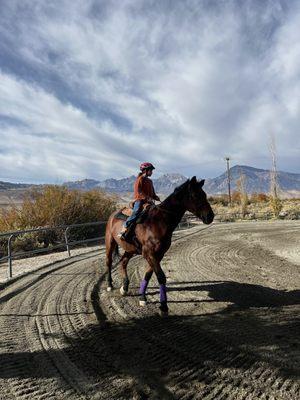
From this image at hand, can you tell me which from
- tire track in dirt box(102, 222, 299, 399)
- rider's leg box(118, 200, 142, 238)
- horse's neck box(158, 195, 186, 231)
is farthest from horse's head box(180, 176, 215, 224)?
tire track in dirt box(102, 222, 299, 399)

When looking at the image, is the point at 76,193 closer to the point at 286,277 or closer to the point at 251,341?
the point at 286,277

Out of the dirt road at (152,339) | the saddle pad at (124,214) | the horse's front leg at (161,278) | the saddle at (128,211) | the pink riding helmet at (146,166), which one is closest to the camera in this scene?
the dirt road at (152,339)

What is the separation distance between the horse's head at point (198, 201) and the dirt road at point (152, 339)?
177 cm

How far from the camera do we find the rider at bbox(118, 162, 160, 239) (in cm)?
760

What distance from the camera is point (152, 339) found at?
17.9 feet

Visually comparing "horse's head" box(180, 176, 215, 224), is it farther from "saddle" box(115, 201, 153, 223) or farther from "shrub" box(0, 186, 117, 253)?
"shrub" box(0, 186, 117, 253)

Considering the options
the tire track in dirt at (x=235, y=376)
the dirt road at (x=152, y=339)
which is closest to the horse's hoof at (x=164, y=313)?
the dirt road at (x=152, y=339)

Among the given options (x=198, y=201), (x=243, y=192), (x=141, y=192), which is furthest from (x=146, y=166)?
(x=243, y=192)

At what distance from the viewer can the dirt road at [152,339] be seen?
4.10m

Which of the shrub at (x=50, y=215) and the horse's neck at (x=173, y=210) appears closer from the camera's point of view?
the horse's neck at (x=173, y=210)

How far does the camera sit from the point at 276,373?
428 cm

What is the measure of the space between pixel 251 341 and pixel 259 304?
6.96ft

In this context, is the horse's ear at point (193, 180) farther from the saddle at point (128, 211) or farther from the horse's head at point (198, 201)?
the saddle at point (128, 211)

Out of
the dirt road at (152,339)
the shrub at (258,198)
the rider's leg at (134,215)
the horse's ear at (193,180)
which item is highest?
the shrub at (258,198)
